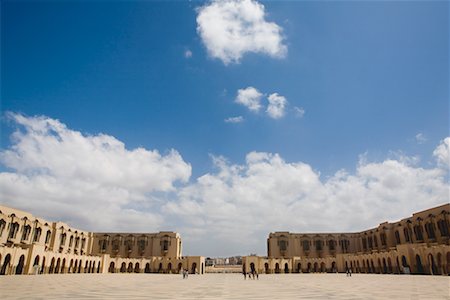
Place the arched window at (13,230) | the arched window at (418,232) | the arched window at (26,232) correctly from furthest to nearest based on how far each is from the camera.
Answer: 1. the arched window at (418,232)
2. the arched window at (26,232)
3. the arched window at (13,230)

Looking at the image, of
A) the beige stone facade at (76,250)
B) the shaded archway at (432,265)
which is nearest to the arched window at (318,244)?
the beige stone facade at (76,250)

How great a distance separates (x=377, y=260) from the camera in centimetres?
5553

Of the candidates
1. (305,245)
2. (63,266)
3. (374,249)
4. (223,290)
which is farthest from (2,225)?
(374,249)

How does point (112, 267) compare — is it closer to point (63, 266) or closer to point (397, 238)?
point (63, 266)

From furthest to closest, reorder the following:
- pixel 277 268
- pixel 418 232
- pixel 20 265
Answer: pixel 277 268 → pixel 418 232 → pixel 20 265

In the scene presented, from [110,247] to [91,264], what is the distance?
16.7 meters

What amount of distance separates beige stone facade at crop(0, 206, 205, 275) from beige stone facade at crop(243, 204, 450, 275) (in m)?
21.2

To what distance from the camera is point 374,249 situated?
7050cm

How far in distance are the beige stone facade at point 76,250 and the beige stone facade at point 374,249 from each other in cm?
2117

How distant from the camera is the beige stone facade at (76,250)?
139 ft

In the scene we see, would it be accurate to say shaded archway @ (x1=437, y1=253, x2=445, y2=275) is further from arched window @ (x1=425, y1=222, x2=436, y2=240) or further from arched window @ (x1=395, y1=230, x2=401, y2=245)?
arched window @ (x1=395, y1=230, x2=401, y2=245)

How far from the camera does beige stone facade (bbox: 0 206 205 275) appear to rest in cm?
4232

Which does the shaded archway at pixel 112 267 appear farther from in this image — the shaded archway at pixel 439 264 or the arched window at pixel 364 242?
the shaded archway at pixel 439 264

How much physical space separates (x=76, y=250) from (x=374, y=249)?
229 feet
